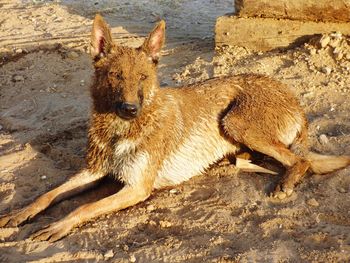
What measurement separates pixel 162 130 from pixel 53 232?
1.50m

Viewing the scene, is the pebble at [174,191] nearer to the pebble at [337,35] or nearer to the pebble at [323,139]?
the pebble at [323,139]

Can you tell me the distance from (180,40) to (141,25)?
1133 mm

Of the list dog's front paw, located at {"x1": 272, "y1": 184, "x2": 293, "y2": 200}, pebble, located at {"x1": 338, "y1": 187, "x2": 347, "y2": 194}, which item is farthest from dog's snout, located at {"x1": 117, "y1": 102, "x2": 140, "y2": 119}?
pebble, located at {"x1": 338, "y1": 187, "x2": 347, "y2": 194}

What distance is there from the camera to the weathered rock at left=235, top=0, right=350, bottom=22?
764 cm

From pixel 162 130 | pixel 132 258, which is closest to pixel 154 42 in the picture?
pixel 162 130

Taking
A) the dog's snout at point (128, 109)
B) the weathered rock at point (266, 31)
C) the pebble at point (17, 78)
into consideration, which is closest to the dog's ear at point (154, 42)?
the dog's snout at point (128, 109)

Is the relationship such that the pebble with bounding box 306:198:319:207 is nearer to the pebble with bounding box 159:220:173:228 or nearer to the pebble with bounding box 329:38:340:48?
the pebble with bounding box 159:220:173:228

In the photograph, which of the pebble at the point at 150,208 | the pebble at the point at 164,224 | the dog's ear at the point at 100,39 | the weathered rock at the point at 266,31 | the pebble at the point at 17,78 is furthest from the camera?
the pebble at the point at 17,78

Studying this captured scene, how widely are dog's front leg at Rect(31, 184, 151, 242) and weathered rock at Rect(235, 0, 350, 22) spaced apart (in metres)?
3.95

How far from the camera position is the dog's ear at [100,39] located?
5.28 meters

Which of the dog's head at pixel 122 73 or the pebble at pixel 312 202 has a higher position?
the dog's head at pixel 122 73

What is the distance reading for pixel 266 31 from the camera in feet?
26.6

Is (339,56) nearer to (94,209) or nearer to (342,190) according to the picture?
(342,190)

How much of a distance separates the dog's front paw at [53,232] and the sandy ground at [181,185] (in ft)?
0.24
